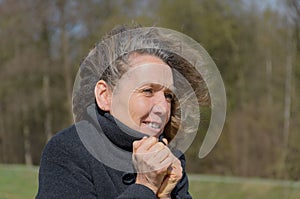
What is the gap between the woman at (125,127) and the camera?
4.64ft

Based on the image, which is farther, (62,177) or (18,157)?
(18,157)

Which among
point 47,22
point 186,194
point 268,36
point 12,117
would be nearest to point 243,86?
point 268,36

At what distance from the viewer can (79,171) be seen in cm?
147

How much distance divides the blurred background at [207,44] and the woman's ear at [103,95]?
15.7 metres

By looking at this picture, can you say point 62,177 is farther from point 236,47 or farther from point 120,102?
point 236,47

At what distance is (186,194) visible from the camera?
162 centimetres

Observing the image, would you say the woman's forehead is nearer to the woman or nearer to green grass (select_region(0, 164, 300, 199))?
the woman

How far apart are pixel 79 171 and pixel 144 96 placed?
252 millimetres

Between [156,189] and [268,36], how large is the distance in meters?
22.3

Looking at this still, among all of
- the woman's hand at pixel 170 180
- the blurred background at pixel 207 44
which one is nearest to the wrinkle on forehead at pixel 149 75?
the woman's hand at pixel 170 180

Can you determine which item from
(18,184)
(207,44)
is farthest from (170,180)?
(207,44)

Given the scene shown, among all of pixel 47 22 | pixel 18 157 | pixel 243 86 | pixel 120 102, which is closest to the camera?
pixel 120 102

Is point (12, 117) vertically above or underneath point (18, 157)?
above

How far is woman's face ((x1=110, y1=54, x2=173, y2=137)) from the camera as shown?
1450mm
